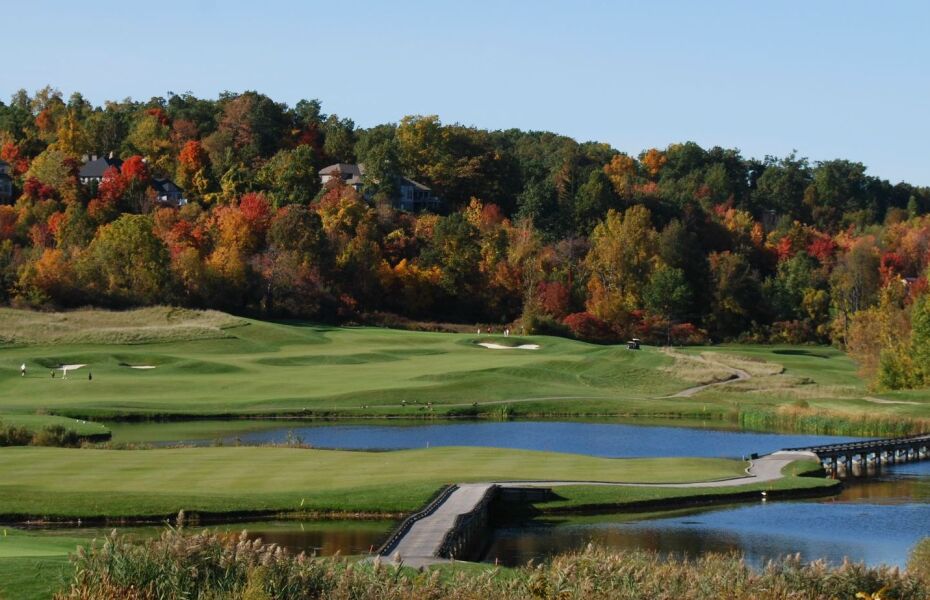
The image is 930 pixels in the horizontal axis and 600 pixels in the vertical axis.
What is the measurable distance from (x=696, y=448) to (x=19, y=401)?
1194 inches

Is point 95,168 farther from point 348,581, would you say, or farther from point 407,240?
point 348,581

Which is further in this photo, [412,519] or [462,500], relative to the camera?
[462,500]

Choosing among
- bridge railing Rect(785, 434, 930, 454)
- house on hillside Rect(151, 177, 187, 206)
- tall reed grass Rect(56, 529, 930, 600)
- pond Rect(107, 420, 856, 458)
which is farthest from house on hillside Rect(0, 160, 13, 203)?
tall reed grass Rect(56, 529, 930, 600)

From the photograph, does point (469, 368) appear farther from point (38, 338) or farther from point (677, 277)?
point (677, 277)

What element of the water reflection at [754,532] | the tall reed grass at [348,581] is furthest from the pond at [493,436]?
the tall reed grass at [348,581]

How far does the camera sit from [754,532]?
35.1 m

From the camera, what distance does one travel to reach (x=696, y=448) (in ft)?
177

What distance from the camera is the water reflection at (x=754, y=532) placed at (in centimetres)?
3262

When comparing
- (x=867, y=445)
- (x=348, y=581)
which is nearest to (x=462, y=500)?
(x=348, y=581)

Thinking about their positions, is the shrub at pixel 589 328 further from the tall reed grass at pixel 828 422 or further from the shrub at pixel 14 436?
the shrub at pixel 14 436

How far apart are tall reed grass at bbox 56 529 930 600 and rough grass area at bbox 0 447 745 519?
14.3 m

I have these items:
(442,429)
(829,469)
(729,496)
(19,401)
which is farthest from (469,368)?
(729,496)

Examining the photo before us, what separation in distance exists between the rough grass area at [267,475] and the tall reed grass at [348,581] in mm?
14305

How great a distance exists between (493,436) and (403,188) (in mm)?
82117
